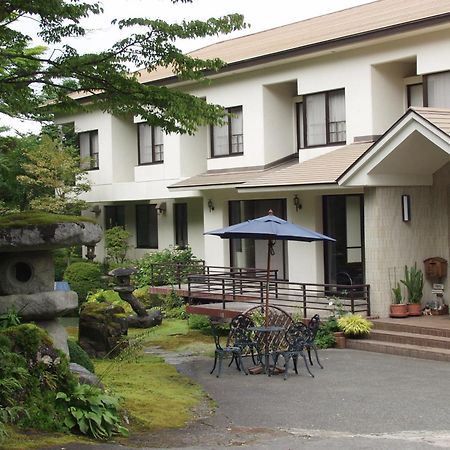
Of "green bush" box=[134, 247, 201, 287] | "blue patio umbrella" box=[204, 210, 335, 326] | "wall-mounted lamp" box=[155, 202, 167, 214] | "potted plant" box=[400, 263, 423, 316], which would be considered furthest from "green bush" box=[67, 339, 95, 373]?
"wall-mounted lamp" box=[155, 202, 167, 214]

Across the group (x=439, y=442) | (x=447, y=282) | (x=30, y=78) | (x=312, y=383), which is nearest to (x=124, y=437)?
(x=439, y=442)

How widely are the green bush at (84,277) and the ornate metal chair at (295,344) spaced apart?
49.7 feet

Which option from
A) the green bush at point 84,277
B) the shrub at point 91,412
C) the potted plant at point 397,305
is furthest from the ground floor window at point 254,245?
the shrub at point 91,412

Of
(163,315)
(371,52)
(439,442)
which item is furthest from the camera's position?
(163,315)

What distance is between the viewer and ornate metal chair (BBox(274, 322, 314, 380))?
577 inches

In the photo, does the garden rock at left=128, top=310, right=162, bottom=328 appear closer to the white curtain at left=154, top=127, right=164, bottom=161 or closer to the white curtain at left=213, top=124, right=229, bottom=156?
the white curtain at left=213, top=124, right=229, bottom=156

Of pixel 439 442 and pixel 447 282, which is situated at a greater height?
pixel 447 282

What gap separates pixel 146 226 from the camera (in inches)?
1296

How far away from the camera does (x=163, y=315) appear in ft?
83.5

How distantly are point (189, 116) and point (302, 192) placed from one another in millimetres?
8650

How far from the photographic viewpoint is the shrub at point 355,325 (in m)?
17.9

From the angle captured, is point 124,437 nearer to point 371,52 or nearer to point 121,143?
point 371,52

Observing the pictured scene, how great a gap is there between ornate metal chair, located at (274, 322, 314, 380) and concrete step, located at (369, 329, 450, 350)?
277cm

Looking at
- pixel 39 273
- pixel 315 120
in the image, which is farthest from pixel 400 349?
pixel 315 120
